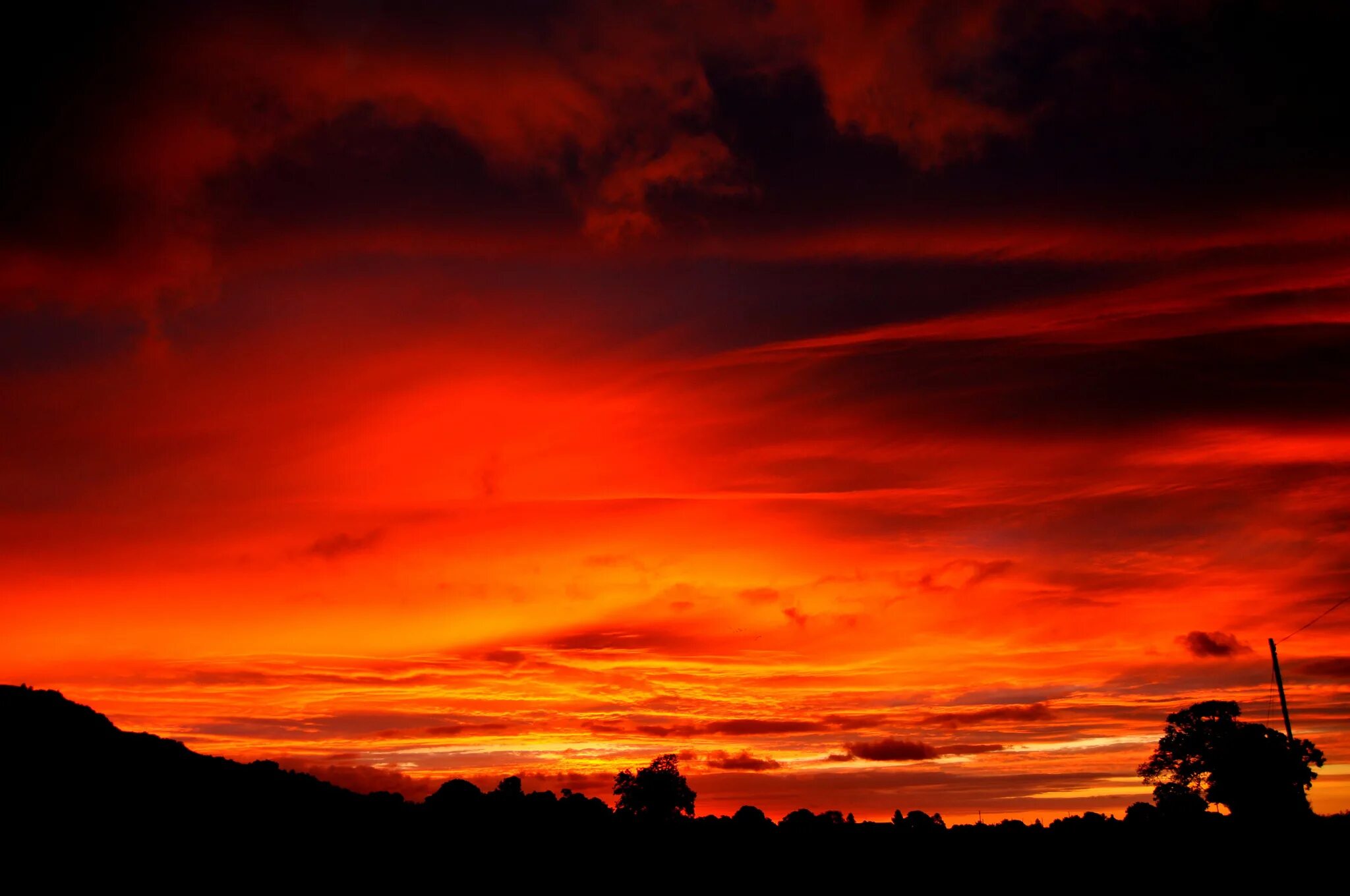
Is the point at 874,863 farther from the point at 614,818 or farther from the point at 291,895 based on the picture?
the point at 291,895

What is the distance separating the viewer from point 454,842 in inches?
1779

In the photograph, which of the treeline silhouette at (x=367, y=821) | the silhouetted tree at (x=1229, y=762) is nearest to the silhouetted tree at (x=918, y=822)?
the treeline silhouette at (x=367, y=821)

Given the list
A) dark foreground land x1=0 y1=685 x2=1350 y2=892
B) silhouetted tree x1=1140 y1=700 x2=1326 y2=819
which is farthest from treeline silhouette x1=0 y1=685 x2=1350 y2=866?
silhouetted tree x1=1140 y1=700 x2=1326 y2=819

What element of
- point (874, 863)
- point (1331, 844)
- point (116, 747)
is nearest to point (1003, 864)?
point (874, 863)

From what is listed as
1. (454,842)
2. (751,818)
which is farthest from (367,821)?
(751,818)

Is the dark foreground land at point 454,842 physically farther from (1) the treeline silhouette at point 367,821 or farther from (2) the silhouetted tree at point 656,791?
(2) the silhouetted tree at point 656,791

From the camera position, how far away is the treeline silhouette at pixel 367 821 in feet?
139

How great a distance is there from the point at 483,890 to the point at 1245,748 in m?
78.9

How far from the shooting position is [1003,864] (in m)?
45.4

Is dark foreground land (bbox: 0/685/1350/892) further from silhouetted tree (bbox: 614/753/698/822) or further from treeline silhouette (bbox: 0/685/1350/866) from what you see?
silhouetted tree (bbox: 614/753/698/822)

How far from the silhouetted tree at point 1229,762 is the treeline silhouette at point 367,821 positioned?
118ft

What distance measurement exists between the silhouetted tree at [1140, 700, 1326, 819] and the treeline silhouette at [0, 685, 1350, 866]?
36.1 m

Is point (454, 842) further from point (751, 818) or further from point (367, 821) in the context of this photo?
point (751, 818)

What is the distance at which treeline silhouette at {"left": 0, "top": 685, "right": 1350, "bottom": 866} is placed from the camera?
1663 inches
